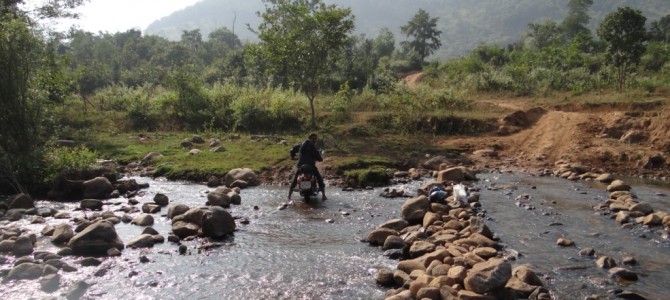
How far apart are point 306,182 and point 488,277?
23.9ft

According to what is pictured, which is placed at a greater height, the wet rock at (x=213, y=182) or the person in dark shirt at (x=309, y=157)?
the person in dark shirt at (x=309, y=157)

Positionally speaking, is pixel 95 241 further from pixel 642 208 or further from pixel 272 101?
pixel 272 101

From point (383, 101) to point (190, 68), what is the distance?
10.9 metres

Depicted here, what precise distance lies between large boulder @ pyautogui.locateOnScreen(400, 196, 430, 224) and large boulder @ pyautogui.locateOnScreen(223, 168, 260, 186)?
20.5 ft

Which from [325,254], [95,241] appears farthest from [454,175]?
[95,241]

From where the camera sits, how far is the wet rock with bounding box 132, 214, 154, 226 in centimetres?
1148

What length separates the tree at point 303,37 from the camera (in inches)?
890

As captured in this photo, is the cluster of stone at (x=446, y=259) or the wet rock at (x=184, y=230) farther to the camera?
the wet rock at (x=184, y=230)

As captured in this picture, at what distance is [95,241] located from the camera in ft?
31.3

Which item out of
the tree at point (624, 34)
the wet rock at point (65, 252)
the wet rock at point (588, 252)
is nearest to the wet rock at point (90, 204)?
the wet rock at point (65, 252)

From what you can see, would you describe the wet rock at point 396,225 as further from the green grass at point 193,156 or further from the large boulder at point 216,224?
the green grass at point 193,156

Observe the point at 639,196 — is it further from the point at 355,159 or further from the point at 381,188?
the point at 355,159

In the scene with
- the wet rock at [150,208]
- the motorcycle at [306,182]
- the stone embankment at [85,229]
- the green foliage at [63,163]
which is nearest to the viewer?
the stone embankment at [85,229]

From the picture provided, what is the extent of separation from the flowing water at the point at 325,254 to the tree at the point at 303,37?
1068 cm
